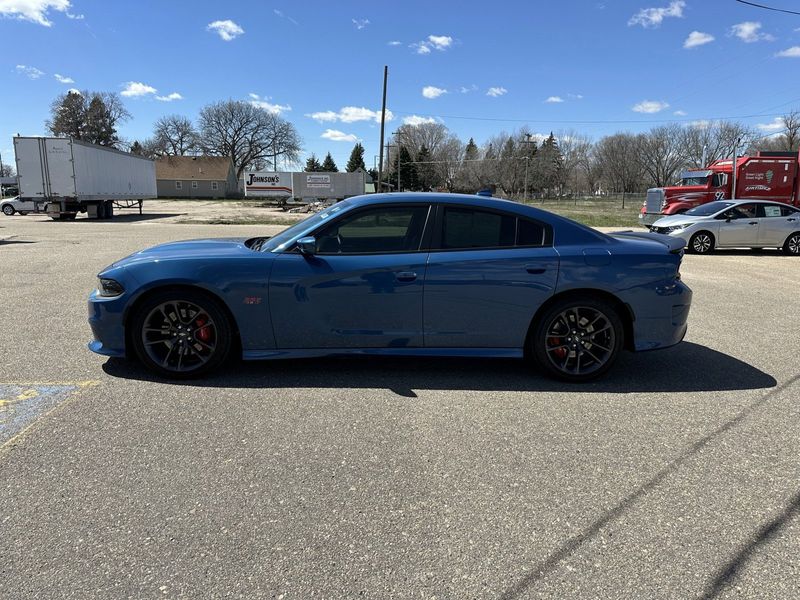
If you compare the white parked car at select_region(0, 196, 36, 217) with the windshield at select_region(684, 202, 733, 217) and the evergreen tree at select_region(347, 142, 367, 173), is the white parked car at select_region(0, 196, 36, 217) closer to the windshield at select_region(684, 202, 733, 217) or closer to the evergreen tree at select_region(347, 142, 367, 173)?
the windshield at select_region(684, 202, 733, 217)

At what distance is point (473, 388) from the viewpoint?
436 cm

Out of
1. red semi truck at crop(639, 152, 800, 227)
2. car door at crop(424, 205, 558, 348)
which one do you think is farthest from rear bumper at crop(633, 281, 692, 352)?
red semi truck at crop(639, 152, 800, 227)

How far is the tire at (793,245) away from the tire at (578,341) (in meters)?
13.9

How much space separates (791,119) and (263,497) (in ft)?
318

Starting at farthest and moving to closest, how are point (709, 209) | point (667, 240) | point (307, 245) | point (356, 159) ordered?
point (356, 159), point (709, 209), point (667, 240), point (307, 245)

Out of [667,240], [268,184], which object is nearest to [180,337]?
[667,240]

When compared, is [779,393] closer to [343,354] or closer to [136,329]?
[343,354]

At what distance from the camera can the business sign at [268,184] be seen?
53.3 meters

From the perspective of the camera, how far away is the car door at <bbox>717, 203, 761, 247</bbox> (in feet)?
48.3

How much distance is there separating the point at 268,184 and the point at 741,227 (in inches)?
1814

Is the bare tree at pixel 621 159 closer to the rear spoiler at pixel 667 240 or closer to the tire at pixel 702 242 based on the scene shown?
the tire at pixel 702 242

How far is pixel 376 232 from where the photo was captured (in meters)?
4.43

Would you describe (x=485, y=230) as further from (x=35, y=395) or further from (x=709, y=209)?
(x=709, y=209)

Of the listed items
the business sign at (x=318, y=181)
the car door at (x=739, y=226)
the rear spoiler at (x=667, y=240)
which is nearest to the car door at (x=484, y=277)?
the rear spoiler at (x=667, y=240)
